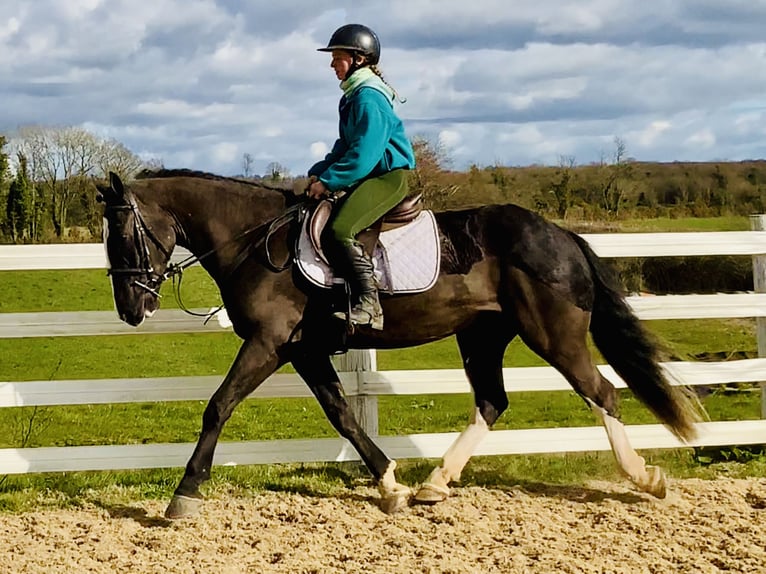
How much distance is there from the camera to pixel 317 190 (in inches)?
200

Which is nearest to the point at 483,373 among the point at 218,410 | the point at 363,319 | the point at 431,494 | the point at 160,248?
the point at 431,494

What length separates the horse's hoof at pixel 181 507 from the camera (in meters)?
4.94

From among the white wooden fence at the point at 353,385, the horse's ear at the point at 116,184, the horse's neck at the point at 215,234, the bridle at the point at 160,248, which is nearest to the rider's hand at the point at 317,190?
the bridle at the point at 160,248

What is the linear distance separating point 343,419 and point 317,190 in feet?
4.58

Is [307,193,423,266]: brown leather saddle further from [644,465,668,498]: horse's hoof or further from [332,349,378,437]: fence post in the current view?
[644,465,668,498]: horse's hoof

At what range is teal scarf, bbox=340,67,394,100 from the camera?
500 centimetres

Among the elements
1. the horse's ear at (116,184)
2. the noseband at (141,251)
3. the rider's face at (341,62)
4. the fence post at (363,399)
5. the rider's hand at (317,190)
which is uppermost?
the rider's face at (341,62)

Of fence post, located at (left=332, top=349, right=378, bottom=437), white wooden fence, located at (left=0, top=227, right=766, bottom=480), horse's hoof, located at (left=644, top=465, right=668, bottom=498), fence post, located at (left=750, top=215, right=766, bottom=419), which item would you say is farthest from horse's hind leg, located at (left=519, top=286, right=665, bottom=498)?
fence post, located at (left=750, top=215, right=766, bottom=419)

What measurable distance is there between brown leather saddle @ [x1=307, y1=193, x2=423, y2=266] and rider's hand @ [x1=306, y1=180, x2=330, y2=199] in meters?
0.04

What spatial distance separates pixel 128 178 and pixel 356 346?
5.67 feet

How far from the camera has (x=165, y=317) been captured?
596cm

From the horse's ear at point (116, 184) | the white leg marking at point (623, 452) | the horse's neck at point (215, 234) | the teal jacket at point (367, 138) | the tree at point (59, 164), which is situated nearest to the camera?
the horse's ear at point (116, 184)

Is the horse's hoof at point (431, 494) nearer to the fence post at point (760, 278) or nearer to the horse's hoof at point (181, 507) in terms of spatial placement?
the horse's hoof at point (181, 507)

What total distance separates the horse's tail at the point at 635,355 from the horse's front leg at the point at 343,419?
5.03 ft
